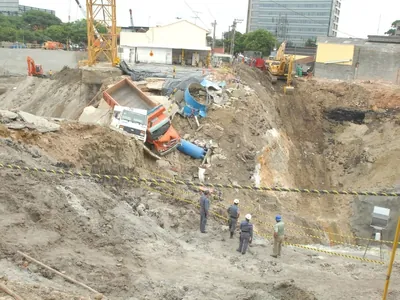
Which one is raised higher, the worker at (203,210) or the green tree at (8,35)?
the green tree at (8,35)

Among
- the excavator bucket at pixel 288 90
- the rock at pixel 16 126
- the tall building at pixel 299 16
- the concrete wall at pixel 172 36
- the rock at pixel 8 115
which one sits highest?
the tall building at pixel 299 16

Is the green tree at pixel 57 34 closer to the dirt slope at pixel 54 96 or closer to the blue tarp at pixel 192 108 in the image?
the dirt slope at pixel 54 96

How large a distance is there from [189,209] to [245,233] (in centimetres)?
278

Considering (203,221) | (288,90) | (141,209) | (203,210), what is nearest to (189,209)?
(203,221)

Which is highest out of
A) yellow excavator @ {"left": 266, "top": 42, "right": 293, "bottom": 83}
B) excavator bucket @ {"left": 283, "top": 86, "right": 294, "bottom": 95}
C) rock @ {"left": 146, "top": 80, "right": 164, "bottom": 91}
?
yellow excavator @ {"left": 266, "top": 42, "right": 293, "bottom": 83}

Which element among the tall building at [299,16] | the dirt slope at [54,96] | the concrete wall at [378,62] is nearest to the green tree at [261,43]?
the concrete wall at [378,62]

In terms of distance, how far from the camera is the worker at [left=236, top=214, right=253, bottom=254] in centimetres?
998

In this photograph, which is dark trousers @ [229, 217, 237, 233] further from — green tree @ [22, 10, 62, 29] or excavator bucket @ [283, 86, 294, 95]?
green tree @ [22, 10, 62, 29]

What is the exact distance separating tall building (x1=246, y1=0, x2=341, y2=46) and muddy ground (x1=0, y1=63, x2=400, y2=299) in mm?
110632

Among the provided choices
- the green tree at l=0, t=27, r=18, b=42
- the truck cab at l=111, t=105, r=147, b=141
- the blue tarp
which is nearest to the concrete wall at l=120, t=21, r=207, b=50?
the blue tarp

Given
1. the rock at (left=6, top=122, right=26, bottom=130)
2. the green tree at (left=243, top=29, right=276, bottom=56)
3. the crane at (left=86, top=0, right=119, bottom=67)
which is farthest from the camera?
the green tree at (left=243, top=29, right=276, bottom=56)

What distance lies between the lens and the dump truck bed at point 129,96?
19328 mm

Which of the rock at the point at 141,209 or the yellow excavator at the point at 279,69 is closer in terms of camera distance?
the rock at the point at 141,209

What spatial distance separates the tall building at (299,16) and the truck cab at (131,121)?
389 feet
